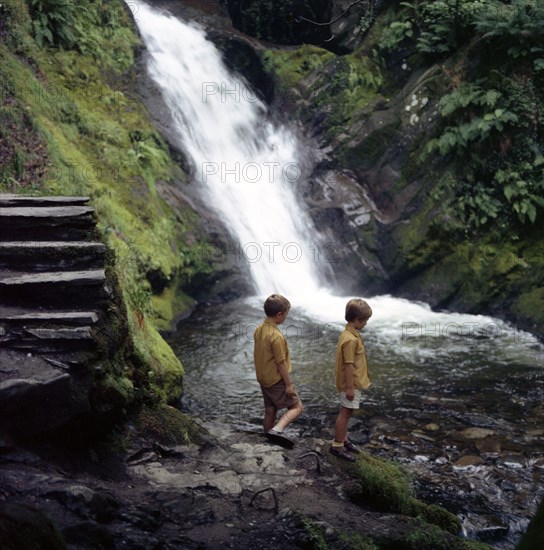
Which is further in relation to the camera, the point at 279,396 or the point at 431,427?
the point at 431,427

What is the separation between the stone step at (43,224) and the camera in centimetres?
524

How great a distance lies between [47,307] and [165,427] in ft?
4.69

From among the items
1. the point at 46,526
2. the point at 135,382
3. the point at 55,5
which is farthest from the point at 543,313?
the point at 55,5

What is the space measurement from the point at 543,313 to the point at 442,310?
2073mm

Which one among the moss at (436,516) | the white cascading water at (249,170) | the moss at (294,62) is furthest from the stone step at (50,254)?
the moss at (294,62)

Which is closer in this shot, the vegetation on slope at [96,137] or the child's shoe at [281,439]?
the child's shoe at [281,439]

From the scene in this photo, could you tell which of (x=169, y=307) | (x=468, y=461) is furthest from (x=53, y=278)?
(x=169, y=307)

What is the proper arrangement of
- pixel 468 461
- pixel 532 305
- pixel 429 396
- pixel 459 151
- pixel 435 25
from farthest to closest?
pixel 435 25 → pixel 459 151 → pixel 532 305 → pixel 429 396 → pixel 468 461

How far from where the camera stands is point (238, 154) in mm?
15781

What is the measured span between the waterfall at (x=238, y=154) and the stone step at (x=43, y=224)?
8.21m

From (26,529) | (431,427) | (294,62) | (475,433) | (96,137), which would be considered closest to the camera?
(26,529)

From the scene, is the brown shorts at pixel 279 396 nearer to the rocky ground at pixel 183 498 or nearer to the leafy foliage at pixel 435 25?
the rocky ground at pixel 183 498

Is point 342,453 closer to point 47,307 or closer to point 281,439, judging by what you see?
point 281,439

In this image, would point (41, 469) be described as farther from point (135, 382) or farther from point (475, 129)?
point (475, 129)
